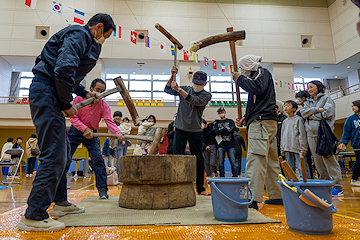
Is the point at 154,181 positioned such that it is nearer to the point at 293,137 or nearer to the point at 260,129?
the point at 260,129

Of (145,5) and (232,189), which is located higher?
(145,5)

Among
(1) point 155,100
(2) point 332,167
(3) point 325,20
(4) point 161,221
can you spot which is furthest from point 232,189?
(3) point 325,20

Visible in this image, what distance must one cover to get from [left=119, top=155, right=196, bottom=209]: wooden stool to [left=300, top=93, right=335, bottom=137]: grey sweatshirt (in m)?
2.03

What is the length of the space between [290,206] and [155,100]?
12.2 metres

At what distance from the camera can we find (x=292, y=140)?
3781 mm

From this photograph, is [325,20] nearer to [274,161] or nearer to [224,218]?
[274,161]

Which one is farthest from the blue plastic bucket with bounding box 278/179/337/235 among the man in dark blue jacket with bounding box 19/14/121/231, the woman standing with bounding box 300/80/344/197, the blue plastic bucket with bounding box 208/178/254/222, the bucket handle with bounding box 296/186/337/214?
the woman standing with bounding box 300/80/344/197

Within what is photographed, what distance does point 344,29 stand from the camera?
Result: 1347 centimetres

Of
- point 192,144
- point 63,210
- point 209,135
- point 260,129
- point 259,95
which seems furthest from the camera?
point 209,135

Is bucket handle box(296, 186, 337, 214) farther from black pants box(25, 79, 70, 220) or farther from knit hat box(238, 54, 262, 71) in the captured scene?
black pants box(25, 79, 70, 220)

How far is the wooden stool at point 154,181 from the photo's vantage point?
7.14 ft

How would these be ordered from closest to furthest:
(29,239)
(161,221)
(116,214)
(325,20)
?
(29,239) < (161,221) < (116,214) < (325,20)

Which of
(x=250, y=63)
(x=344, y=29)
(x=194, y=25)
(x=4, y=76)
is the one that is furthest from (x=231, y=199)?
(x=4, y=76)

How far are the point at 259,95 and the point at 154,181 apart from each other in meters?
1.34
